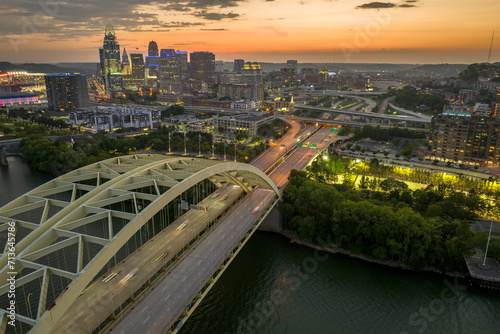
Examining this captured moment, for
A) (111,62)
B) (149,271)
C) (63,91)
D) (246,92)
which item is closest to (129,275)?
(149,271)

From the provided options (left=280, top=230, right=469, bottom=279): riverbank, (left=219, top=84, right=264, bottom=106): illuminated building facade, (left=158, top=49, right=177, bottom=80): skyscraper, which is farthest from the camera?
(left=158, top=49, right=177, bottom=80): skyscraper

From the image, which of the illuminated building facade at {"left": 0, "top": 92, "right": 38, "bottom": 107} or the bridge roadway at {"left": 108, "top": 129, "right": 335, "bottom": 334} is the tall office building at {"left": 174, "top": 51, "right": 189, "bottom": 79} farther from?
the bridge roadway at {"left": 108, "top": 129, "right": 335, "bottom": 334}

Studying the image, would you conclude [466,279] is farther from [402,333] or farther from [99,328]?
[99,328]

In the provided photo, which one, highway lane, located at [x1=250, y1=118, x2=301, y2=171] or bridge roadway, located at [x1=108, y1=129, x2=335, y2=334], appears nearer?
bridge roadway, located at [x1=108, y1=129, x2=335, y2=334]

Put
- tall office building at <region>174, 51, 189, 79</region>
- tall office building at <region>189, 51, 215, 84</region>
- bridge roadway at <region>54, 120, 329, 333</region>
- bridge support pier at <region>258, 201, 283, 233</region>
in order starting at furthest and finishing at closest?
tall office building at <region>174, 51, 189, 79</region> < tall office building at <region>189, 51, 215, 84</region> < bridge support pier at <region>258, 201, 283, 233</region> < bridge roadway at <region>54, 120, 329, 333</region>

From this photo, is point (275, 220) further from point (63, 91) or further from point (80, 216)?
point (63, 91)

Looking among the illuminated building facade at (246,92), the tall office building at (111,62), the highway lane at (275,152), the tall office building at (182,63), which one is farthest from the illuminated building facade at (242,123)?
the tall office building at (182,63)

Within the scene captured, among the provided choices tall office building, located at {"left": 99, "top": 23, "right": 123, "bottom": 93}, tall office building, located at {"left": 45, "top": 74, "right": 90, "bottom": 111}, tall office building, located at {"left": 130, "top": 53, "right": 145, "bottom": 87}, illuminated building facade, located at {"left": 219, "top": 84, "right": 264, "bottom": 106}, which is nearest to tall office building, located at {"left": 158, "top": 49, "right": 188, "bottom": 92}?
tall office building, located at {"left": 130, "top": 53, "right": 145, "bottom": 87}
